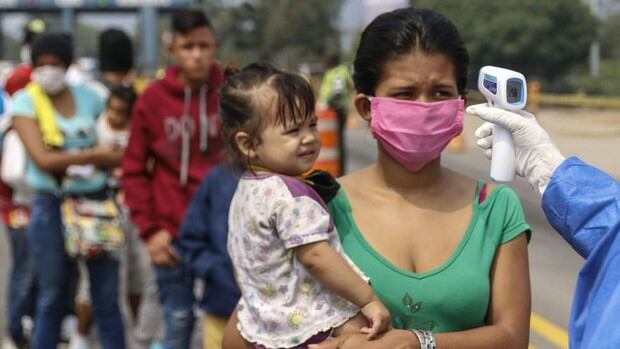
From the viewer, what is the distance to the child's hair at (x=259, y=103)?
284cm

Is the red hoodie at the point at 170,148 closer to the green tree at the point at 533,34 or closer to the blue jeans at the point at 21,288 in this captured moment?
the blue jeans at the point at 21,288

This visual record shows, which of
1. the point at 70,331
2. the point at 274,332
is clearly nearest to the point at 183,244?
the point at 274,332

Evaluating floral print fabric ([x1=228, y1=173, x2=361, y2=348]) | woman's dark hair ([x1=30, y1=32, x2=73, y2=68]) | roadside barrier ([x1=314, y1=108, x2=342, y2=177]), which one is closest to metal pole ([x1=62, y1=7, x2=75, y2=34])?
roadside barrier ([x1=314, y1=108, x2=342, y2=177])

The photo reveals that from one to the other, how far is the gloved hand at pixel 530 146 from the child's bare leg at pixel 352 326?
542 millimetres

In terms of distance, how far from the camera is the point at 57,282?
5.35 meters

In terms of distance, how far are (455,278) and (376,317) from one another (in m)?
0.20

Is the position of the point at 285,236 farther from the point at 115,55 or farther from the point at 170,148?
the point at 115,55

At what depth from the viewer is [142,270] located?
659 centimetres

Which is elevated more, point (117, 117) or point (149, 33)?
point (117, 117)

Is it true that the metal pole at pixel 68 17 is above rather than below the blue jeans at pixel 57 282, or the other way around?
below

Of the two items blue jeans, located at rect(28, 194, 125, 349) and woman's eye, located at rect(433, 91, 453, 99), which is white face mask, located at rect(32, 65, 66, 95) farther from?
woman's eye, located at rect(433, 91, 453, 99)

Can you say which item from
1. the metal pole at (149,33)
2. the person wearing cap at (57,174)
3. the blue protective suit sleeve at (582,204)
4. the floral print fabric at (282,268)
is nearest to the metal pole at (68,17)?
the metal pole at (149,33)

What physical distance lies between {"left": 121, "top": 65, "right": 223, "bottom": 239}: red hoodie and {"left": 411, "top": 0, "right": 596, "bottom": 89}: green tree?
4479 cm

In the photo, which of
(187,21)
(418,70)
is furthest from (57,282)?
(418,70)
